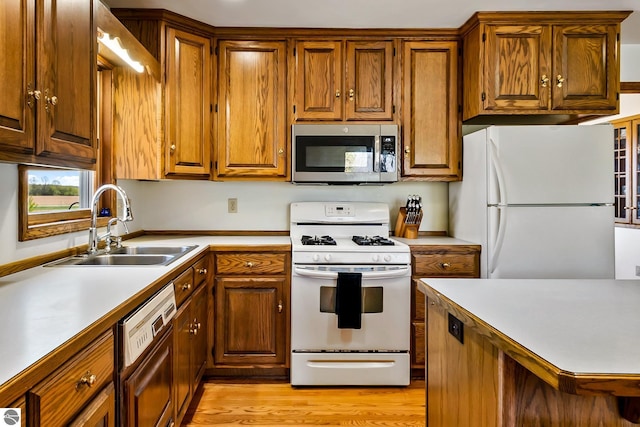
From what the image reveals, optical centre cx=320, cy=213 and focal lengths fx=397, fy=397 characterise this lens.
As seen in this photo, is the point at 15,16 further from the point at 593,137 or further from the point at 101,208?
the point at 593,137

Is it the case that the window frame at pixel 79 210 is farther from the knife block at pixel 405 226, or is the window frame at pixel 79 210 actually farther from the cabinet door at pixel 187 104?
the knife block at pixel 405 226

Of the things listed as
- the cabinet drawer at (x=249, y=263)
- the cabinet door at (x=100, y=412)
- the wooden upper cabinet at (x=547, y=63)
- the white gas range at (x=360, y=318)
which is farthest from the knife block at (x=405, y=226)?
the cabinet door at (x=100, y=412)

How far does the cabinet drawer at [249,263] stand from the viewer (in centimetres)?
255

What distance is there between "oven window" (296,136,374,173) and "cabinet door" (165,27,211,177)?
660 mm

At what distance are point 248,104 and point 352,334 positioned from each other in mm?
1696

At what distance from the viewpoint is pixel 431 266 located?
2.59 m

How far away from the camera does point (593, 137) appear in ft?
7.91

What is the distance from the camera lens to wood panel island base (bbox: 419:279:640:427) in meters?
0.74

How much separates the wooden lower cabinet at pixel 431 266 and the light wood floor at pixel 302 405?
11.9 inches

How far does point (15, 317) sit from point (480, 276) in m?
2.42

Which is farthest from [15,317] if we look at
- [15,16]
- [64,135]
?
[15,16]

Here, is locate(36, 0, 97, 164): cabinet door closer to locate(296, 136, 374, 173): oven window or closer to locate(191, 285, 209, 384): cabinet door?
locate(191, 285, 209, 384): cabinet door

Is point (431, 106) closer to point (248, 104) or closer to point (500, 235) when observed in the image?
point (500, 235)
